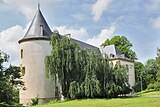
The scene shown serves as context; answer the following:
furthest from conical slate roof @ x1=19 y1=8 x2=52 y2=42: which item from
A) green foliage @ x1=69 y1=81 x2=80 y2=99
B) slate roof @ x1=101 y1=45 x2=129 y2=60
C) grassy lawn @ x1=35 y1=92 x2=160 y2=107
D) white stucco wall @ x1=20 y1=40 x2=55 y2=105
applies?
slate roof @ x1=101 y1=45 x2=129 y2=60

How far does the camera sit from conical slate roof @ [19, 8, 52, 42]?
32.8 meters

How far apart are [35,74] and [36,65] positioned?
43.5 inches

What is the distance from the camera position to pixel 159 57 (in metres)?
35.0

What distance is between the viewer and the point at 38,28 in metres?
33.1

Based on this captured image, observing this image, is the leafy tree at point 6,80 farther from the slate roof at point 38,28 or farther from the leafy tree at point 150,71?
the leafy tree at point 150,71

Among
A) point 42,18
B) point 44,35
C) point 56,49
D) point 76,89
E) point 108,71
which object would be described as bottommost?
point 76,89

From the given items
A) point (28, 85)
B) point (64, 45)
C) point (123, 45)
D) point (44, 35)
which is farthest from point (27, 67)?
point (123, 45)

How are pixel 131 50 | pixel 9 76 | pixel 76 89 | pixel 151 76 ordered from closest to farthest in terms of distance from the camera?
pixel 9 76 < pixel 76 89 < pixel 131 50 < pixel 151 76

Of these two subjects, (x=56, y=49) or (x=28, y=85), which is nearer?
(x=56, y=49)

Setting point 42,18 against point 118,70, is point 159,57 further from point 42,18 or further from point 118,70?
point 42,18

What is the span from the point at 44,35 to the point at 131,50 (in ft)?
91.0

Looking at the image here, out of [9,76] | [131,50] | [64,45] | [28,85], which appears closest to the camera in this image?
[9,76]

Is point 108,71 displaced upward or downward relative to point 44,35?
downward

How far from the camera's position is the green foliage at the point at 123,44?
54.8m
